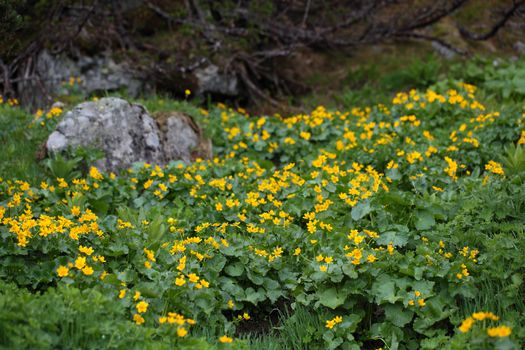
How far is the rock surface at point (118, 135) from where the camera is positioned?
541cm

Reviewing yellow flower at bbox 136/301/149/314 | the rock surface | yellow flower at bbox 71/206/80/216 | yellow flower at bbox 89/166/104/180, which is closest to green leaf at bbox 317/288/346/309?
yellow flower at bbox 136/301/149/314

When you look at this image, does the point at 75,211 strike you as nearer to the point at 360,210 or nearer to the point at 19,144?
the point at 360,210

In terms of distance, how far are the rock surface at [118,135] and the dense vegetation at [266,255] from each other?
23 centimetres

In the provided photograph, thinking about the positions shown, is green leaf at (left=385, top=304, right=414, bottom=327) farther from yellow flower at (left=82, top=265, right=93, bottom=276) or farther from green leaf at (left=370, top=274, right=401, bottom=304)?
yellow flower at (left=82, top=265, right=93, bottom=276)

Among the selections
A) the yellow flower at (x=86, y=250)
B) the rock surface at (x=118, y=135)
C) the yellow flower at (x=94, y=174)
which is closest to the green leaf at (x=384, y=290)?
the yellow flower at (x=86, y=250)

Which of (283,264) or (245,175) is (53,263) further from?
(245,175)

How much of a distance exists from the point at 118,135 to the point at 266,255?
2546 millimetres

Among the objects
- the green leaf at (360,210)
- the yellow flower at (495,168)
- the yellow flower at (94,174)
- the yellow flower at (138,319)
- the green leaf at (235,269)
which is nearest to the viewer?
the yellow flower at (138,319)

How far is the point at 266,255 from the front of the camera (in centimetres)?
371

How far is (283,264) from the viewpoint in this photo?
12.1ft

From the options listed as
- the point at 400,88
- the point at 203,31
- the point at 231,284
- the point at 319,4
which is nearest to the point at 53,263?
the point at 231,284

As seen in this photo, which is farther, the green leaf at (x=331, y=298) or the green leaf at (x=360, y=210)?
the green leaf at (x=360, y=210)

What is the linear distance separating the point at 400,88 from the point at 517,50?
99.9 inches

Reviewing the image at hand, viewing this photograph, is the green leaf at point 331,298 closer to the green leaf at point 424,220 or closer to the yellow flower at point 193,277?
the yellow flower at point 193,277
